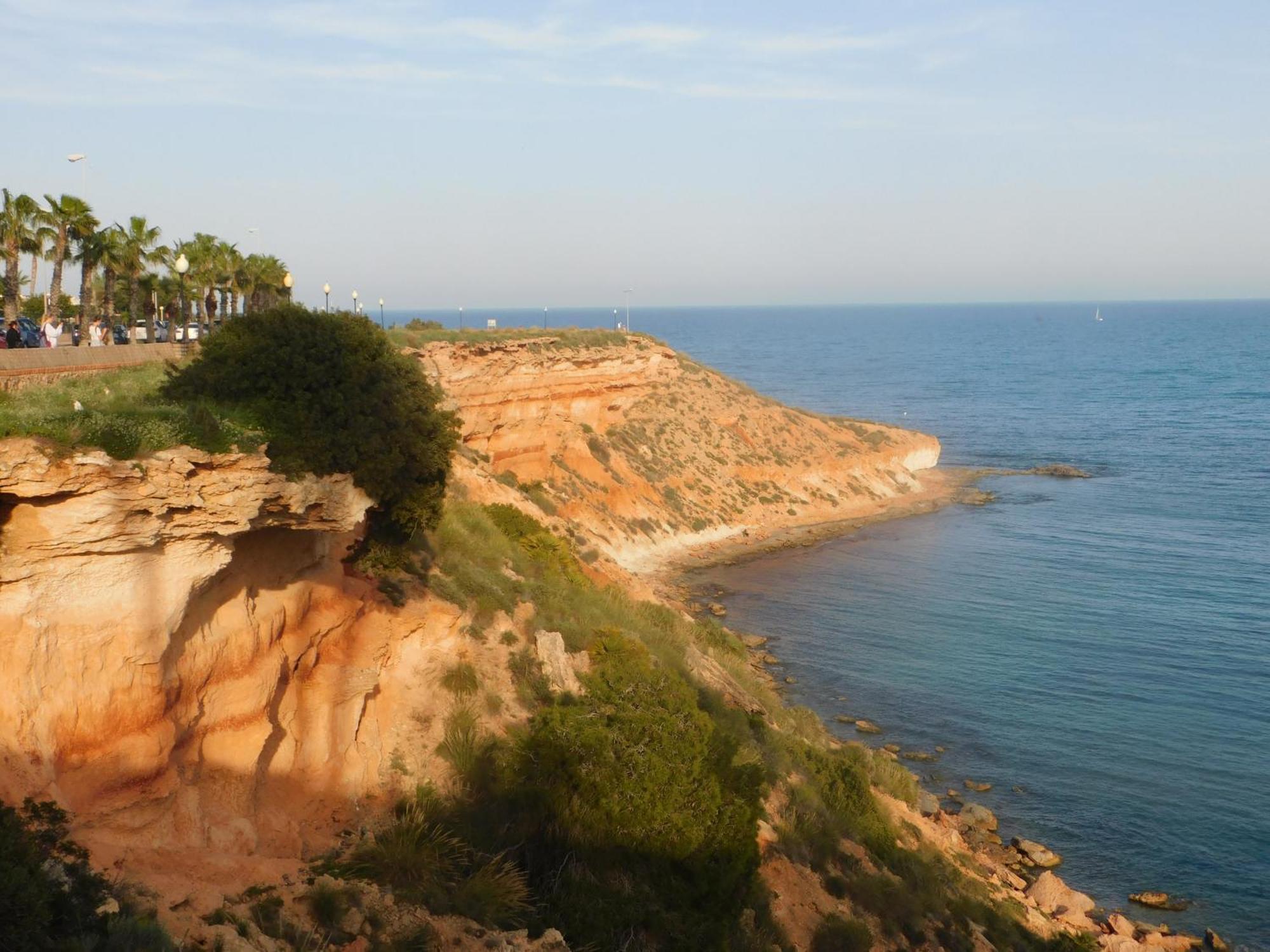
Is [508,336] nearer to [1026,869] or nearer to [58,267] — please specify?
[58,267]

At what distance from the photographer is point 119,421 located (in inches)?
519

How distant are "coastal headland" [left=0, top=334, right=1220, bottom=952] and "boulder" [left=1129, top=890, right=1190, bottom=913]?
1.36 m

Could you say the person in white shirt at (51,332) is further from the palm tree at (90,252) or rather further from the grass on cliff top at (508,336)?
the grass on cliff top at (508,336)

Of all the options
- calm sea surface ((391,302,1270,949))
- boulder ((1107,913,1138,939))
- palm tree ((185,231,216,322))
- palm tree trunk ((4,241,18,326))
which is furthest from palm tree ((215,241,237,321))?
boulder ((1107,913,1138,939))

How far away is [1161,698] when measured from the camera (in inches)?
1374

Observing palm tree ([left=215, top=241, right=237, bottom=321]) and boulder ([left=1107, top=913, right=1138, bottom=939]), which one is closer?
boulder ([left=1107, top=913, right=1138, bottom=939])

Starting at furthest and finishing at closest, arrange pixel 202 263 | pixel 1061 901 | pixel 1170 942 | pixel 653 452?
1. pixel 653 452
2. pixel 202 263
3. pixel 1061 901
4. pixel 1170 942


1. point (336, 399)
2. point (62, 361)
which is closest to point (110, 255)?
point (62, 361)

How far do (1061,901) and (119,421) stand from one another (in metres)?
21.9

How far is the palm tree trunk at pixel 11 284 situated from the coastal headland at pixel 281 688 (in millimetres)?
12196

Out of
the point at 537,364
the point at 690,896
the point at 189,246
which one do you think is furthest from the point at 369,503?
the point at 537,364

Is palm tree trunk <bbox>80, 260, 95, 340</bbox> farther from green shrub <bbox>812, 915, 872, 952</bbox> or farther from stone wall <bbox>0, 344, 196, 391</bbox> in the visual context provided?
green shrub <bbox>812, 915, 872, 952</bbox>

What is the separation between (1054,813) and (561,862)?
17730 millimetres

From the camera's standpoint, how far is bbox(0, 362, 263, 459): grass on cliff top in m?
12.4
